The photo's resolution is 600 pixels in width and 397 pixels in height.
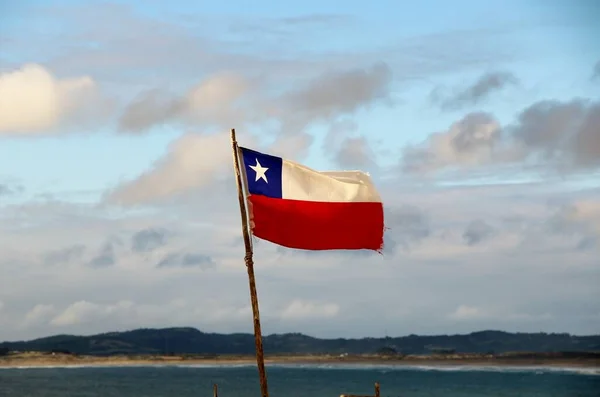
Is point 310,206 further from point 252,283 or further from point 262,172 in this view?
point 252,283

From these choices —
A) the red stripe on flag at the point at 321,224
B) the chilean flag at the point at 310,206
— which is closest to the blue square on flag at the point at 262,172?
the chilean flag at the point at 310,206

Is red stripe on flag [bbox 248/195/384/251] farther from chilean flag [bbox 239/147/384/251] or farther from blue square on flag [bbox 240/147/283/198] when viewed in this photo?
blue square on flag [bbox 240/147/283/198]

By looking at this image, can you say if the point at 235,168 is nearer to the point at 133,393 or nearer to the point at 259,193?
the point at 259,193

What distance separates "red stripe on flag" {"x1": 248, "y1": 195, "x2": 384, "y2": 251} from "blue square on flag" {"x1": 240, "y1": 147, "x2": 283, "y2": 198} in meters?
0.22

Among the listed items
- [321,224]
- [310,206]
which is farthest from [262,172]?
[321,224]

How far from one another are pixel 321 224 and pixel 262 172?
2172mm

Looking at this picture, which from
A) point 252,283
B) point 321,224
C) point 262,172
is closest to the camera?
point 252,283

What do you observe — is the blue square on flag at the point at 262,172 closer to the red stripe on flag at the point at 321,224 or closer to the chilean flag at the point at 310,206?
the chilean flag at the point at 310,206

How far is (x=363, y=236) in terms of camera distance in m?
33.5

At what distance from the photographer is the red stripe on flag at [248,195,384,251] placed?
32.8 meters

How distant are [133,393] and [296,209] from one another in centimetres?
16740

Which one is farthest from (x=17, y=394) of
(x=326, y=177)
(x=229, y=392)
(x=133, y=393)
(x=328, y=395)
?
(x=326, y=177)

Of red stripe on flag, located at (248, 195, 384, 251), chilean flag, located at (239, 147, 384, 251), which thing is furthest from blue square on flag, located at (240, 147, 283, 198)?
red stripe on flag, located at (248, 195, 384, 251)

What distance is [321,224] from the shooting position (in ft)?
109
